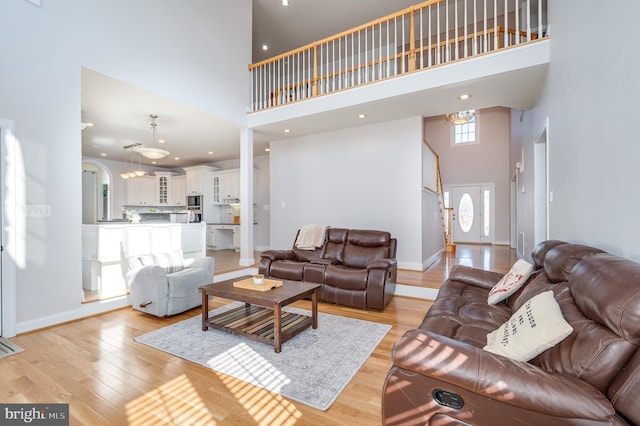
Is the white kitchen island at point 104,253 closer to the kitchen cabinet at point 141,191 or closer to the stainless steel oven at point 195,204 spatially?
the stainless steel oven at point 195,204

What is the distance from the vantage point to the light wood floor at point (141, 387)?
1710 millimetres

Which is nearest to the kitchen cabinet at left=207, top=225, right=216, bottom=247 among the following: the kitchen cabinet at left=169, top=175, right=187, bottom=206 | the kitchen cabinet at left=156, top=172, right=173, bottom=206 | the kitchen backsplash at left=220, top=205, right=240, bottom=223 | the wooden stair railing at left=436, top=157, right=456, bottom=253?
the kitchen backsplash at left=220, top=205, right=240, bottom=223

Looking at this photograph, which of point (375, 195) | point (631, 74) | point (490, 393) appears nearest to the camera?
point (490, 393)

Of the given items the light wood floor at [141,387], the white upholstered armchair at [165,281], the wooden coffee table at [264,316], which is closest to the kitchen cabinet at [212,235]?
the white upholstered armchair at [165,281]

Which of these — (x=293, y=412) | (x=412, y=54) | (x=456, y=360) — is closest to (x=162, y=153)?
(x=412, y=54)

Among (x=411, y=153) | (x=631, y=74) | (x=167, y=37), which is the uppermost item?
(x=167, y=37)

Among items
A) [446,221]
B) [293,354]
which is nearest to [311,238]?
[293,354]

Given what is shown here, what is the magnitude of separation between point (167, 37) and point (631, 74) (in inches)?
200

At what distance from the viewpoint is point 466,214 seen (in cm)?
978

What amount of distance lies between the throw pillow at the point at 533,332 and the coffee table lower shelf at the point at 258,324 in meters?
1.70

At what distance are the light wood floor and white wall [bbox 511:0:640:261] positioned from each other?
1.75 metres

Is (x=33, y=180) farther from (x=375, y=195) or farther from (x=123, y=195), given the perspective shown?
(x=123, y=195)

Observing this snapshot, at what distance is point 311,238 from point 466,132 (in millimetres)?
7708

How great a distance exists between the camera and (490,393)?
3.51 feet
